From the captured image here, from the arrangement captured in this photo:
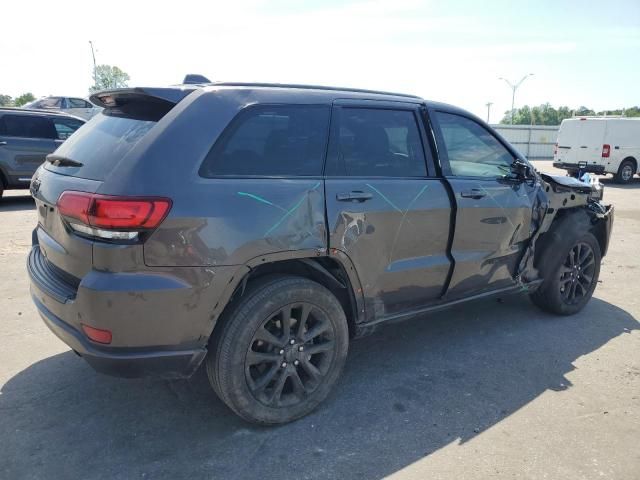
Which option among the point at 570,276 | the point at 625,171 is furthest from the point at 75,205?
the point at 625,171

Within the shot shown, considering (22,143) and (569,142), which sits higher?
(22,143)

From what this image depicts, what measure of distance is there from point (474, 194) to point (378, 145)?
0.86 metres

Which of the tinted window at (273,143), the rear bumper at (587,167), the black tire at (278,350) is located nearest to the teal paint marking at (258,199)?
the tinted window at (273,143)

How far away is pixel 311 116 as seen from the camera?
2.98m

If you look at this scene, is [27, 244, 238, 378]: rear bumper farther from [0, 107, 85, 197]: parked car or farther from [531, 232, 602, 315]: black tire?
[0, 107, 85, 197]: parked car

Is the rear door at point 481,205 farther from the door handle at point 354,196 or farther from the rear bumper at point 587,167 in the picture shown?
the rear bumper at point 587,167

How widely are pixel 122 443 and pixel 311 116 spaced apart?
209cm

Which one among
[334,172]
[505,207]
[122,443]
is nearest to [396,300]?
[334,172]

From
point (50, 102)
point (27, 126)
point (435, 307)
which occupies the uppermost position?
point (50, 102)

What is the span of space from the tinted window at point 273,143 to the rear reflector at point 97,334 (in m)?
0.89

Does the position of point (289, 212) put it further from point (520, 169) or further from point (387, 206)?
point (520, 169)

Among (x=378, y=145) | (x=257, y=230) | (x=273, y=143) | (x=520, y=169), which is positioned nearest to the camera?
(x=257, y=230)

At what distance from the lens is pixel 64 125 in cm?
1038

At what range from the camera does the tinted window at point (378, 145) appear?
121 inches
